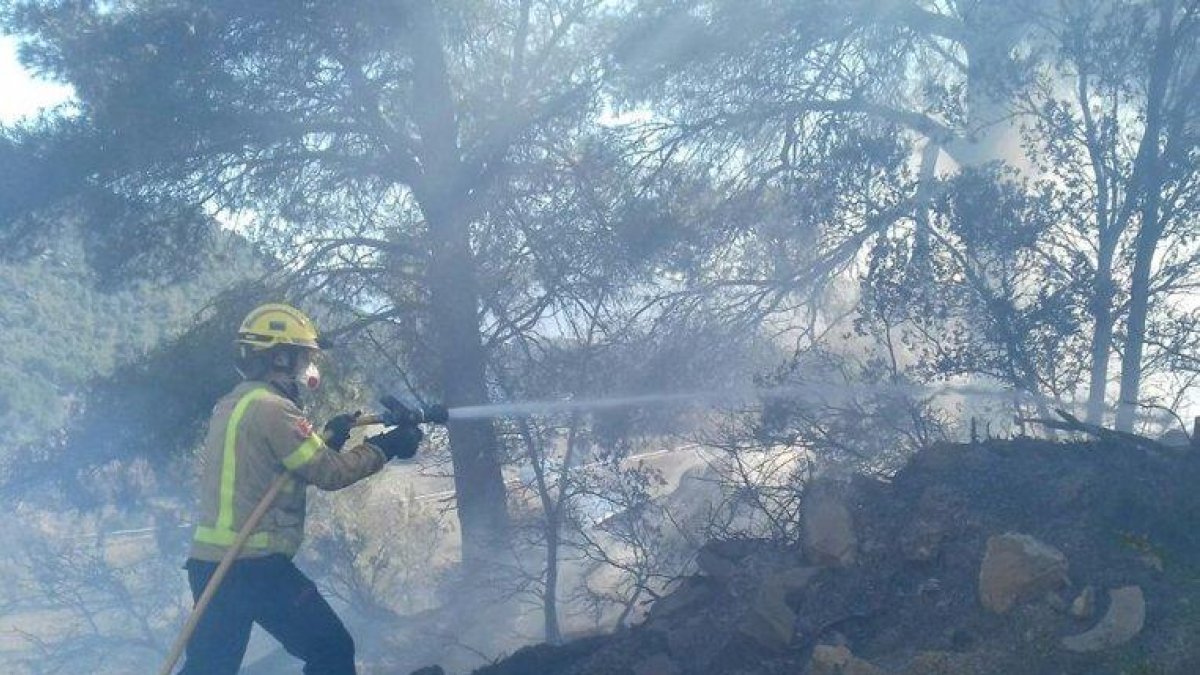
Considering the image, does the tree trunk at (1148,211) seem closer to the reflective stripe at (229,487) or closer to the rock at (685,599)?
the rock at (685,599)

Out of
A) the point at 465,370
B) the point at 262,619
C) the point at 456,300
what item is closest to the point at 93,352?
the point at 456,300

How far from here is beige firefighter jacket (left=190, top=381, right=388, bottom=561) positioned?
5773 mm

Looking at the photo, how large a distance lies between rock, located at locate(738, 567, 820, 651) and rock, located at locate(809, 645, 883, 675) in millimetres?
422

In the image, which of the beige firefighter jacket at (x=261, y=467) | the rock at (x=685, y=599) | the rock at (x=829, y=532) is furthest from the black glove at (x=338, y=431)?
the rock at (x=829, y=532)

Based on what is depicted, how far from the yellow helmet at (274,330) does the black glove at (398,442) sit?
58cm

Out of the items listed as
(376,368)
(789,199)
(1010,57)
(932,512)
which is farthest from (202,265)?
(932,512)

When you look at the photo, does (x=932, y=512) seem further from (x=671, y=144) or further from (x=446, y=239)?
(x=446, y=239)

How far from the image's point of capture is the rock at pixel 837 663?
538 cm

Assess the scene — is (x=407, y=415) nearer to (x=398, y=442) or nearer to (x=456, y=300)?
(x=398, y=442)

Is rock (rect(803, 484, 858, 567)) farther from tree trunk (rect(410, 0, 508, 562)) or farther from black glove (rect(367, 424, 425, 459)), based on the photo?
tree trunk (rect(410, 0, 508, 562))

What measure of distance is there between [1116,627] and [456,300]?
785cm

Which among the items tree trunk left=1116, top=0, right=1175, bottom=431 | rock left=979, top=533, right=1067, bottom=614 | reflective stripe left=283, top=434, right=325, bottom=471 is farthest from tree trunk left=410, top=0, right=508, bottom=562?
rock left=979, top=533, right=1067, bottom=614

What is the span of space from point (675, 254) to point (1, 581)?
39.1 feet

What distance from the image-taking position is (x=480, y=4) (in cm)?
1245
